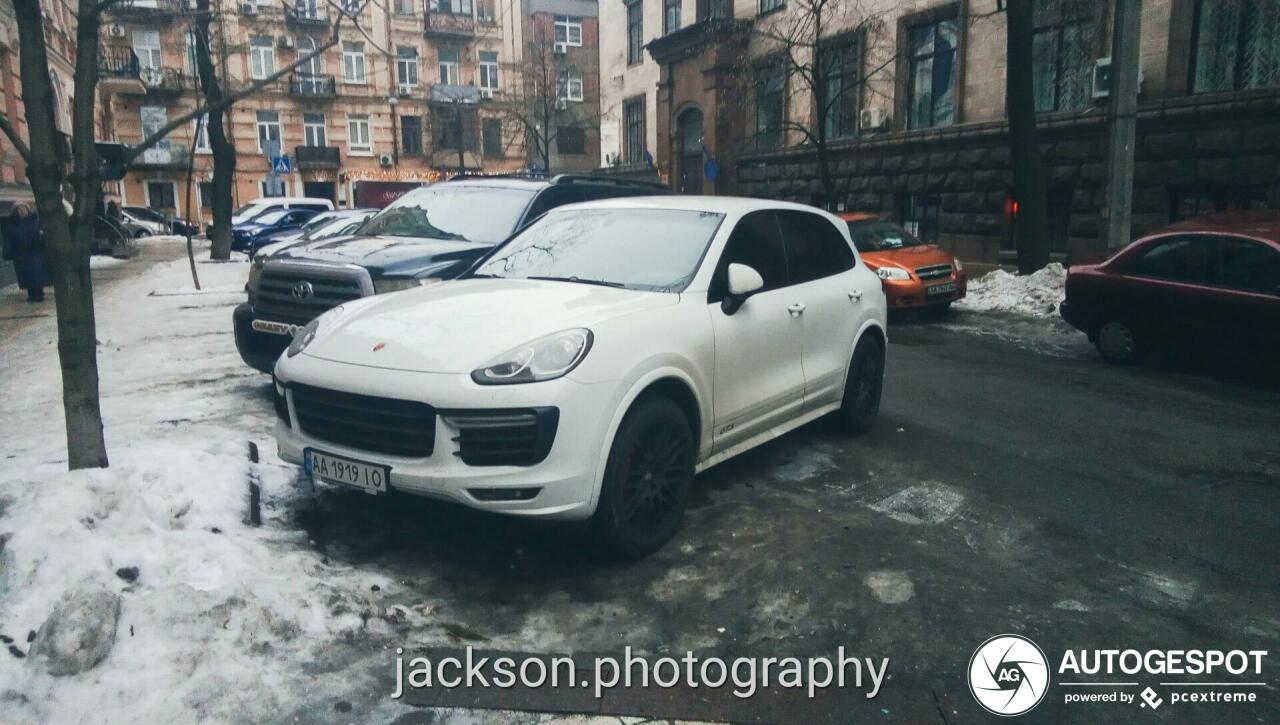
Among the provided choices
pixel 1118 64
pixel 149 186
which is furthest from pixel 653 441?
pixel 149 186

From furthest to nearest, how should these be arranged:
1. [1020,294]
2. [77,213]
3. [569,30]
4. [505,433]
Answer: [569,30]
[1020,294]
[77,213]
[505,433]

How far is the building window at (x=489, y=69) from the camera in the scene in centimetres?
5328

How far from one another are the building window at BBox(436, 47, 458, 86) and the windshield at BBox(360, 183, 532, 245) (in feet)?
153

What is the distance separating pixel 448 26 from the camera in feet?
166

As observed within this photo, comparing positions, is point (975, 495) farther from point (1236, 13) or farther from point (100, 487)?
point (1236, 13)

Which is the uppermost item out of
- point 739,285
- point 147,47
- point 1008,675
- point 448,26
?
point 448,26

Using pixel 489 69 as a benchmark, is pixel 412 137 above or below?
below

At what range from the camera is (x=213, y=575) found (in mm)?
3906

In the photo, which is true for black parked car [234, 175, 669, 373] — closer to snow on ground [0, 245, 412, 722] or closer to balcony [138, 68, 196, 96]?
snow on ground [0, 245, 412, 722]

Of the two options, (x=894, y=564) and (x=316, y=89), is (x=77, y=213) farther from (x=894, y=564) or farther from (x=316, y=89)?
(x=316, y=89)

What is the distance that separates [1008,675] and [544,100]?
39256 millimetres

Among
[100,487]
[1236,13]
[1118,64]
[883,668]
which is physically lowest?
[883,668]

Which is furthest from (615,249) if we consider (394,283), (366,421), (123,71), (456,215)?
(123,71)

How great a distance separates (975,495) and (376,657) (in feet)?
12.1
